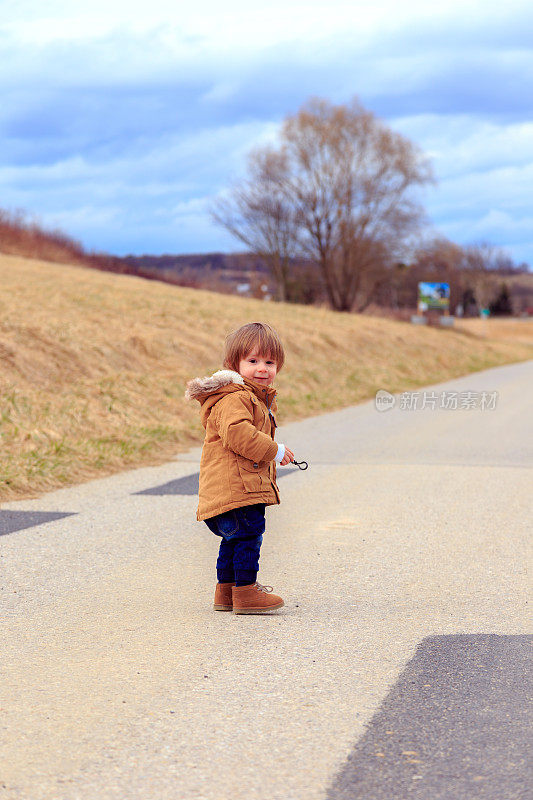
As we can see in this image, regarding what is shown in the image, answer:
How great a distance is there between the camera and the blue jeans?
491 centimetres

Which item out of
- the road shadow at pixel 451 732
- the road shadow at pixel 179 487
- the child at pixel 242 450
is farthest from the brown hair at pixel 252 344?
the road shadow at pixel 179 487

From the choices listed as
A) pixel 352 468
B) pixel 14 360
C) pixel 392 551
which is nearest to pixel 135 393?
pixel 14 360

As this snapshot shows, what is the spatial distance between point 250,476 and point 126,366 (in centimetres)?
1227

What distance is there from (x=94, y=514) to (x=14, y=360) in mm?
7094

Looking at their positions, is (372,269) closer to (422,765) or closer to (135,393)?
(135,393)

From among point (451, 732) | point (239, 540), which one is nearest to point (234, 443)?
point (239, 540)

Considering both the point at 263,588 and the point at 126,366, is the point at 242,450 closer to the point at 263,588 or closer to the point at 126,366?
the point at 263,588

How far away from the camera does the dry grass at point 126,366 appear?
10.8m

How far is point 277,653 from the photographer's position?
4.41 m

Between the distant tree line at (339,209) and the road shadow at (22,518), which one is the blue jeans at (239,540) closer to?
the road shadow at (22,518)

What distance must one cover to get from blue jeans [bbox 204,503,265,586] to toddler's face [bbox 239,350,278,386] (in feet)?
2.03

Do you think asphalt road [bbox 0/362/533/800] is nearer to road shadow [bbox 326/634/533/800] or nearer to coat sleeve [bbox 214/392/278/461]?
road shadow [bbox 326/634/533/800]

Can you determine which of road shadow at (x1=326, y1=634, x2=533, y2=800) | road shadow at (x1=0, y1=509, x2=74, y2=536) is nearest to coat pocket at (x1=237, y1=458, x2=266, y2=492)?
road shadow at (x1=326, y1=634, x2=533, y2=800)

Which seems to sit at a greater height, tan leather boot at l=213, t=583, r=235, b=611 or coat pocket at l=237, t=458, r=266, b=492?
coat pocket at l=237, t=458, r=266, b=492
